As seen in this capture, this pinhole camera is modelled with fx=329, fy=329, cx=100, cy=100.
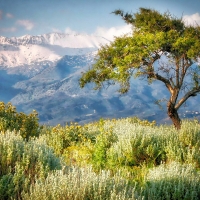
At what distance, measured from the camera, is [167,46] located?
19.7 meters

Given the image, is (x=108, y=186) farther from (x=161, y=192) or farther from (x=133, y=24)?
(x=133, y=24)

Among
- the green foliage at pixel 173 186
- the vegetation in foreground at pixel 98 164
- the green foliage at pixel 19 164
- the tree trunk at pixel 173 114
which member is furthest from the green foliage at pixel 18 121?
the tree trunk at pixel 173 114

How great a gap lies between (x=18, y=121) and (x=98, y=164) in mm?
5142

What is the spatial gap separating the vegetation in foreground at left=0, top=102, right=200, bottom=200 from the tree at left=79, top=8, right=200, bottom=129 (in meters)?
5.60

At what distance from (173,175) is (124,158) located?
352 cm

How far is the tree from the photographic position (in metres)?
18.5

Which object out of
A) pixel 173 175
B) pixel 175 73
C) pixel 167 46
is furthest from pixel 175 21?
pixel 173 175

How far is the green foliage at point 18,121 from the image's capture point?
12.9 m

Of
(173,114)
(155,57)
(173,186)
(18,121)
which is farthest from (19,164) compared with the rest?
(155,57)

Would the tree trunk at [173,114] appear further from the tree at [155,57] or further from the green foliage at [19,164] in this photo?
the green foliage at [19,164]

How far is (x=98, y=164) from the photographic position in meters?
9.78

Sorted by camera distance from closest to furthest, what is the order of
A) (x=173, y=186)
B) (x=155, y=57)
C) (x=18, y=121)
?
(x=173, y=186), (x=18, y=121), (x=155, y=57)

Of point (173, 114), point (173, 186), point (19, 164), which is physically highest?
point (173, 114)

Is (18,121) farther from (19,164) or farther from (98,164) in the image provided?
(19,164)
